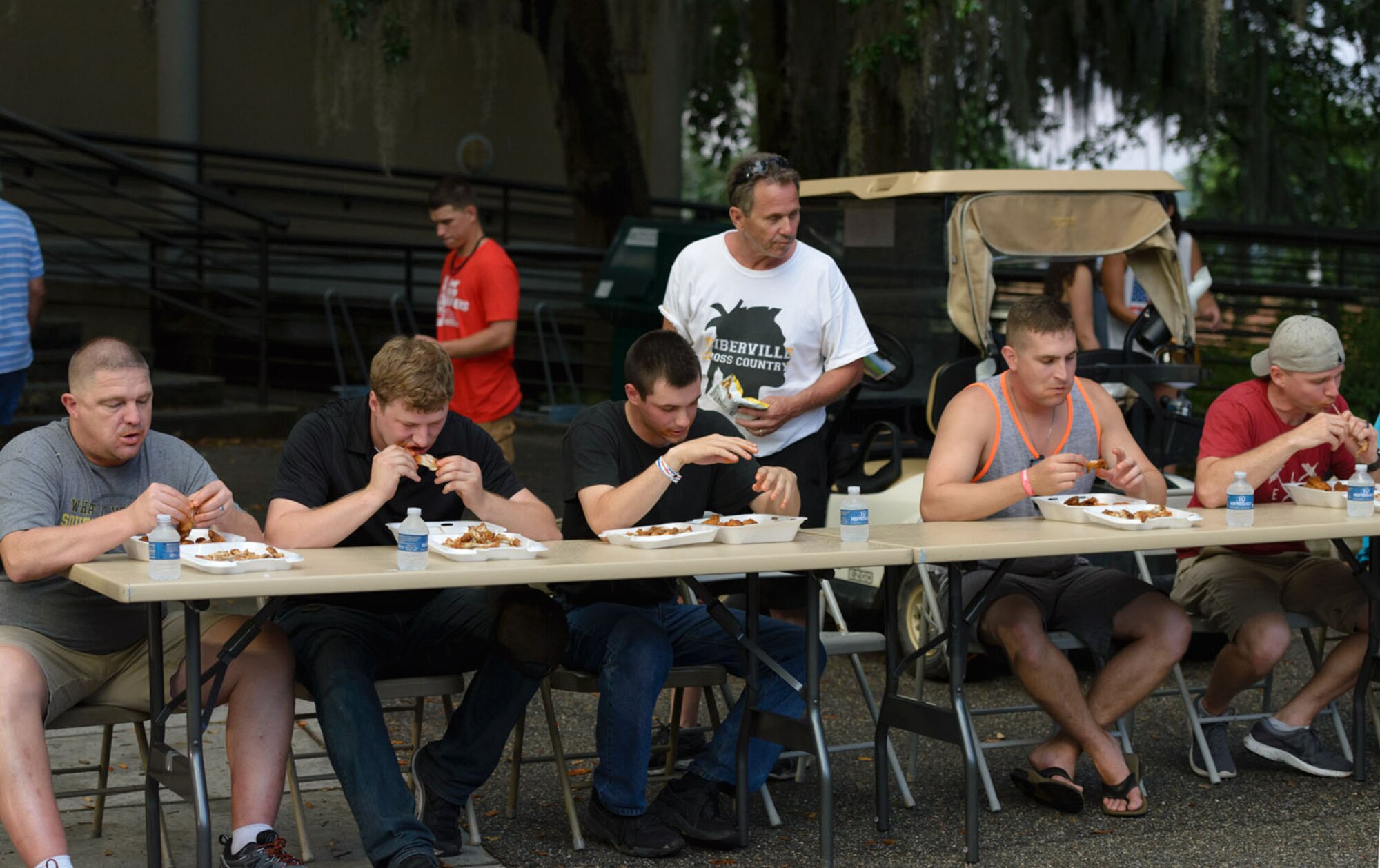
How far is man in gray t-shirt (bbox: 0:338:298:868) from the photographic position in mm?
4031

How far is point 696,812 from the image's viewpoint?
479 cm

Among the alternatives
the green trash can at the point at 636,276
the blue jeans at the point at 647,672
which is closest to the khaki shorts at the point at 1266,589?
the blue jeans at the point at 647,672

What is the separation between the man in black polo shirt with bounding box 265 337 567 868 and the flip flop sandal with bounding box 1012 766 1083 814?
1.61 m

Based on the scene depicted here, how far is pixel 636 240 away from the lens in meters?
9.79

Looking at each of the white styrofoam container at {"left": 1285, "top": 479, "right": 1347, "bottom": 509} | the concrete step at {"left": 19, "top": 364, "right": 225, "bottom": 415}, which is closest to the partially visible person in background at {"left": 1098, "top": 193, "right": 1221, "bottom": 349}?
the white styrofoam container at {"left": 1285, "top": 479, "right": 1347, "bottom": 509}

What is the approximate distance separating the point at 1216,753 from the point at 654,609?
2.00 meters

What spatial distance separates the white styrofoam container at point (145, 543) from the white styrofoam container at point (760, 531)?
123 centimetres

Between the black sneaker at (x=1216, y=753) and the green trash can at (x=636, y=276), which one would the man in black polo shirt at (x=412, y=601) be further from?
the green trash can at (x=636, y=276)

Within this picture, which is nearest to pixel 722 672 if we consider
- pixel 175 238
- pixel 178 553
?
pixel 178 553

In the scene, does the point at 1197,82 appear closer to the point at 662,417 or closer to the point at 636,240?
the point at 636,240

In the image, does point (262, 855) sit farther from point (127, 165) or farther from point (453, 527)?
point (127, 165)

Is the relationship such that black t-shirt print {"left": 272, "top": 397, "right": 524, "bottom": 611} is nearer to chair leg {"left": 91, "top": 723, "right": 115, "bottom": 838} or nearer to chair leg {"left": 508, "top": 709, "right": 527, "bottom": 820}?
chair leg {"left": 508, "top": 709, "right": 527, "bottom": 820}

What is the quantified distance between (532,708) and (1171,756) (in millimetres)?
2289

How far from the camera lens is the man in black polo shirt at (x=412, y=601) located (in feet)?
14.6
